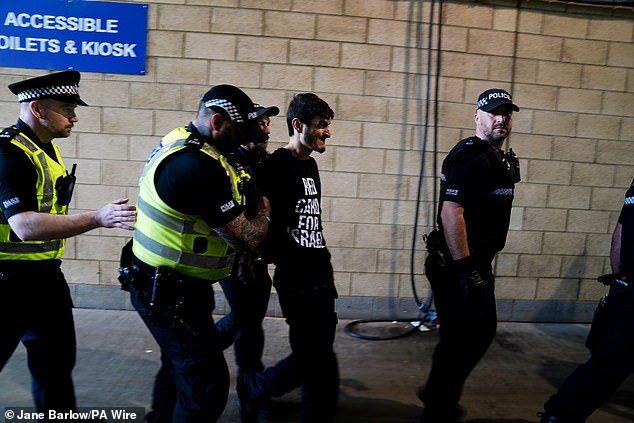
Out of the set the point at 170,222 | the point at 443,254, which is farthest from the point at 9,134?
the point at 443,254

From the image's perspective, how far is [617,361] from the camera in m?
2.60

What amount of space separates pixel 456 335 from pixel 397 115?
2.55 m

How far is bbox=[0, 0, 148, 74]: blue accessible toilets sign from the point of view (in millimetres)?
4633

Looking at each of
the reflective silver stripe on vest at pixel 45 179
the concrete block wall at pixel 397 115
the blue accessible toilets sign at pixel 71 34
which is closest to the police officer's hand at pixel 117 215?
the reflective silver stripe on vest at pixel 45 179

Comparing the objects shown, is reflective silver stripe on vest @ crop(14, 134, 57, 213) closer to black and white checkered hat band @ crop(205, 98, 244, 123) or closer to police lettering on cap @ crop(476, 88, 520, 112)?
black and white checkered hat band @ crop(205, 98, 244, 123)

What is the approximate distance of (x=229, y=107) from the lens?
2369 mm

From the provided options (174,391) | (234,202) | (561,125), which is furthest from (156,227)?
(561,125)

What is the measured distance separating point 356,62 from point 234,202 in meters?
2.98

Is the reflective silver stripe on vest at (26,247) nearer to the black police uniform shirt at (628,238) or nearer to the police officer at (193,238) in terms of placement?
the police officer at (193,238)

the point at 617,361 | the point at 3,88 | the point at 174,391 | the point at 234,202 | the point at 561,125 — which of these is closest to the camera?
the point at 234,202

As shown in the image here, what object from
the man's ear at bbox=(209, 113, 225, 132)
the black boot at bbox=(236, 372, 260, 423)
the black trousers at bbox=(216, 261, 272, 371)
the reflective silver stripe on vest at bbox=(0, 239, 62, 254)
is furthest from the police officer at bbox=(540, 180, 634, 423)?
the reflective silver stripe on vest at bbox=(0, 239, 62, 254)

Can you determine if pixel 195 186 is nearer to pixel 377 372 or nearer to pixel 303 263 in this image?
pixel 303 263

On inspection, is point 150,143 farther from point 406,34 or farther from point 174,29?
point 406,34

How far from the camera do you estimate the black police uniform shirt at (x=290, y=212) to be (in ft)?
9.46
